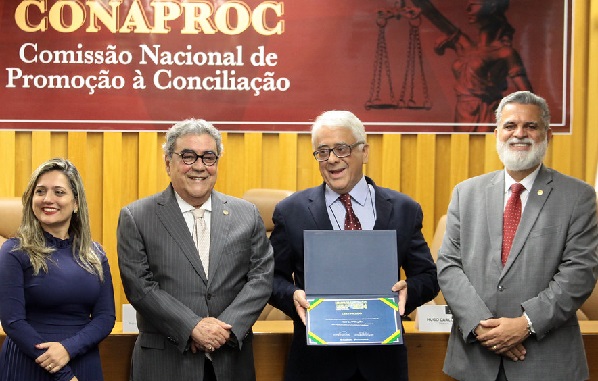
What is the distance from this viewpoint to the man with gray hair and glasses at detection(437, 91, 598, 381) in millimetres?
2643

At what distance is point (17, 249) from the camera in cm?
270

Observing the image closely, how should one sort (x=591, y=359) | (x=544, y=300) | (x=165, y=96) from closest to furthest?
(x=544, y=300) < (x=591, y=359) < (x=165, y=96)

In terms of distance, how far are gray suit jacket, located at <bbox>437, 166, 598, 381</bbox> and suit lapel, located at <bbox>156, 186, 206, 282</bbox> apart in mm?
860

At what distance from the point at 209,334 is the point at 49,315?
0.55 meters

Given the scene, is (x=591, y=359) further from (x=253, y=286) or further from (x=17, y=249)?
(x=17, y=249)

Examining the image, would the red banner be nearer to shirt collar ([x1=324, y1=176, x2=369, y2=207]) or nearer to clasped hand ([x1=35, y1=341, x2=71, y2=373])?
shirt collar ([x1=324, y1=176, x2=369, y2=207])

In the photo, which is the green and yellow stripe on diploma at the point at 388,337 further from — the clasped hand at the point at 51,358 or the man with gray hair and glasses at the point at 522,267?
the clasped hand at the point at 51,358

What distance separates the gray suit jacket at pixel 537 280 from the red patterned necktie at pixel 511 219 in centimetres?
2

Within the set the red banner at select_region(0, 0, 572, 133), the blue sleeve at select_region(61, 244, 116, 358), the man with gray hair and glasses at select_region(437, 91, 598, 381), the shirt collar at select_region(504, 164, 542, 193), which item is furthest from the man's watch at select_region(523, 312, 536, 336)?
the red banner at select_region(0, 0, 572, 133)

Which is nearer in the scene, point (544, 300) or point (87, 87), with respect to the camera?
point (544, 300)

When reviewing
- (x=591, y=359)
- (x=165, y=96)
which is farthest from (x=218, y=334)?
(x=165, y=96)

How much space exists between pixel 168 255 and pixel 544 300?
1253mm

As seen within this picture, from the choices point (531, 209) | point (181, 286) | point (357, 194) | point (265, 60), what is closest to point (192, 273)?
point (181, 286)

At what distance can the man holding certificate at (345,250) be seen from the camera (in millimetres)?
2709
